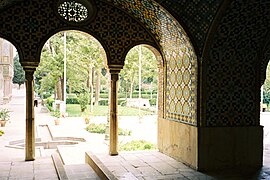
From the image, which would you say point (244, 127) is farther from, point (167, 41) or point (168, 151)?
point (167, 41)

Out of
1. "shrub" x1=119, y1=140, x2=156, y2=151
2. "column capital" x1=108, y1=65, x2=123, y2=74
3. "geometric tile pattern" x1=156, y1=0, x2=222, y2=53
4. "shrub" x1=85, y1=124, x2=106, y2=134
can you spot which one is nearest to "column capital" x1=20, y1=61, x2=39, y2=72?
"column capital" x1=108, y1=65, x2=123, y2=74

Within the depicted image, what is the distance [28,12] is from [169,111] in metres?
3.83

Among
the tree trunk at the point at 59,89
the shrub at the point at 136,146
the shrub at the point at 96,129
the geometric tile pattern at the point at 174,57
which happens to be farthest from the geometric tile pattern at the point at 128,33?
the tree trunk at the point at 59,89

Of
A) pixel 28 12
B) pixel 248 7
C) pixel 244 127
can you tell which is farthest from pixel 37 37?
pixel 244 127

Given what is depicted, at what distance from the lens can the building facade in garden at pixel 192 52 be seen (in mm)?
5625

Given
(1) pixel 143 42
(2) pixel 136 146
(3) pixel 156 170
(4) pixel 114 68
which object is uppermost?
(1) pixel 143 42

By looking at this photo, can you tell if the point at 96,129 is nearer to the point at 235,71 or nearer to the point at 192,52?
the point at 192,52

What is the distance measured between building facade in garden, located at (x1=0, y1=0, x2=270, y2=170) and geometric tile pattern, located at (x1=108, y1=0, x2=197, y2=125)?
0.02 m

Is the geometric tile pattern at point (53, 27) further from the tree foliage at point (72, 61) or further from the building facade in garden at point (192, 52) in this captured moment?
the tree foliage at point (72, 61)

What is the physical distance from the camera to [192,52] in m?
5.84

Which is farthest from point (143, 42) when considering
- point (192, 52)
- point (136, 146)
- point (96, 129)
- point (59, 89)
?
point (59, 89)

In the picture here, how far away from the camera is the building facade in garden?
5.62m

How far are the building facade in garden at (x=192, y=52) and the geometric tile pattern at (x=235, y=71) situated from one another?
2cm

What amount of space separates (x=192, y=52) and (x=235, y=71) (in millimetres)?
984
